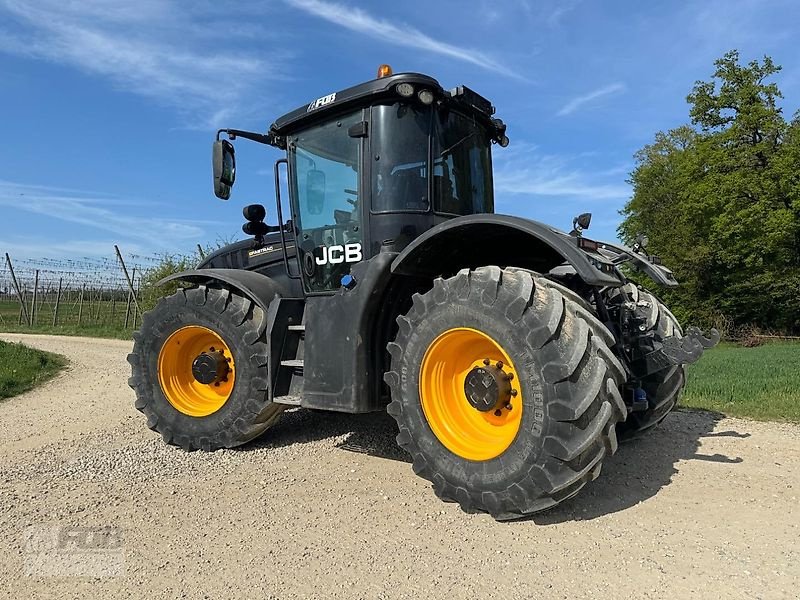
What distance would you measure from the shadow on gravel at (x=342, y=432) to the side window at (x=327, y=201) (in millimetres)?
1397

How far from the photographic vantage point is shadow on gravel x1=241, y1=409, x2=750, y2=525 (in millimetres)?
3785

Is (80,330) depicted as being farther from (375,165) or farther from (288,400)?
(375,165)

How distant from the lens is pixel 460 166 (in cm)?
483

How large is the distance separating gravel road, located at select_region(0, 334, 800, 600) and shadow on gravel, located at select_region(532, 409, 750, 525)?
2cm

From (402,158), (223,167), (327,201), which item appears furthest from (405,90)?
(223,167)

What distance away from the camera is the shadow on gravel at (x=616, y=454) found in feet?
12.4

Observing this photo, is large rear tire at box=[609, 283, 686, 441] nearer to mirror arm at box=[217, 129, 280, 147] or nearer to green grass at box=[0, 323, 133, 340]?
mirror arm at box=[217, 129, 280, 147]

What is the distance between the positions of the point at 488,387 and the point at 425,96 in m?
2.19

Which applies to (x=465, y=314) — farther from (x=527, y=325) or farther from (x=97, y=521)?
(x=97, y=521)

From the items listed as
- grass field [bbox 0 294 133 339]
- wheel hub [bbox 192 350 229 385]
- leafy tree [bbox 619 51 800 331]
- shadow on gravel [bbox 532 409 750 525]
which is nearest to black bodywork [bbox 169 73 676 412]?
wheel hub [bbox 192 350 229 385]

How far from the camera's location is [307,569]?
9.71ft

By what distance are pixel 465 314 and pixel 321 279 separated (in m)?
1.71

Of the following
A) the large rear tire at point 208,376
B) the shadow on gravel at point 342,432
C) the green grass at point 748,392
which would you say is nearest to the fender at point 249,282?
the large rear tire at point 208,376

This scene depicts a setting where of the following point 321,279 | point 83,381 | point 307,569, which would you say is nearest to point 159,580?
point 307,569
